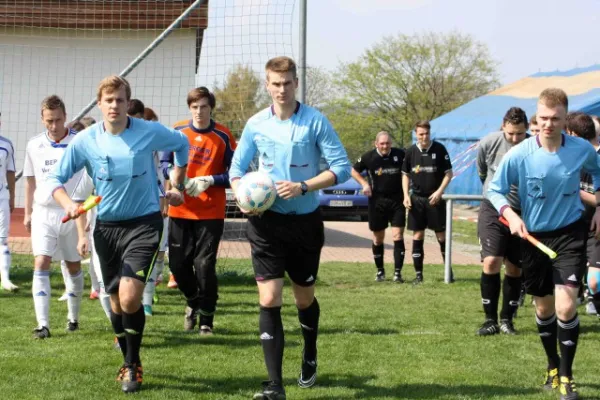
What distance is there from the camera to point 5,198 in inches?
405

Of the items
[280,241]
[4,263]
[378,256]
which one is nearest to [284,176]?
[280,241]

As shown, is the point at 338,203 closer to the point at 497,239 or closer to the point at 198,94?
the point at 497,239

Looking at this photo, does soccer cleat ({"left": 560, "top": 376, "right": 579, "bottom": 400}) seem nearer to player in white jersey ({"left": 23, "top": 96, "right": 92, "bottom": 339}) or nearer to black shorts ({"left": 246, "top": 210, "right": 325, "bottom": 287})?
black shorts ({"left": 246, "top": 210, "right": 325, "bottom": 287})

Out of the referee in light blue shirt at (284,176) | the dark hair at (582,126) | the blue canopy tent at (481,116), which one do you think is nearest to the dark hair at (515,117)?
the dark hair at (582,126)

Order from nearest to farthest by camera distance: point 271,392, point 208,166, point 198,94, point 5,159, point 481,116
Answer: point 271,392, point 198,94, point 208,166, point 5,159, point 481,116

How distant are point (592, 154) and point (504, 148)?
2.52 metres

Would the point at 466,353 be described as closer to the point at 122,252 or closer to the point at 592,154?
the point at 592,154

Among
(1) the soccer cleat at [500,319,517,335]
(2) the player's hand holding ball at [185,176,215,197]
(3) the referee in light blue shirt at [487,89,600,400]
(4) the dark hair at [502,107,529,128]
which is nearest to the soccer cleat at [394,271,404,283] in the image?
(1) the soccer cleat at [500,319,517,335]

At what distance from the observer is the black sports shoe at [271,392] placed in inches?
210

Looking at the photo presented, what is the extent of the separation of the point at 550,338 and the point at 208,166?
11.3 ft

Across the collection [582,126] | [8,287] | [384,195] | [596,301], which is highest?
[582,126]

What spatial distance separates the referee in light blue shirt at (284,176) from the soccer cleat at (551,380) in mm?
1857

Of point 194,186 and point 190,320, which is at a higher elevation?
point 194,186

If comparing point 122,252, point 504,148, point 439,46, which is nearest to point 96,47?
point 504,148
